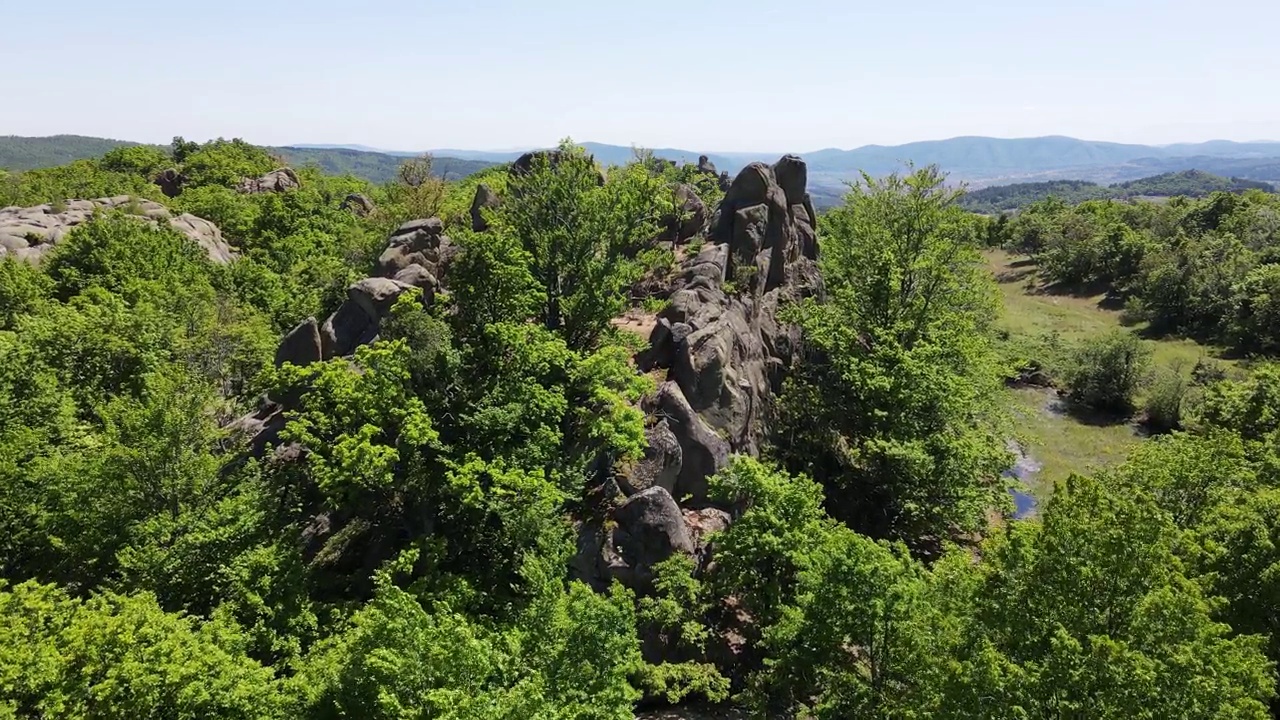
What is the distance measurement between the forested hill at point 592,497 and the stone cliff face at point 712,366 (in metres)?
0.20

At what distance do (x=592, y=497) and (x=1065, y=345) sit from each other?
72412 mm

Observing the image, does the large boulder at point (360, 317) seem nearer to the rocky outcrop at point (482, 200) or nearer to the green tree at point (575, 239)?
the green tree at point (575, 239)

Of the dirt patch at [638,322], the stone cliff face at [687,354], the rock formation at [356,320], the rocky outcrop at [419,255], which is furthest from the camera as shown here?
the dirt patch at [638,322]

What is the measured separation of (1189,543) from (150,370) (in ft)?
152

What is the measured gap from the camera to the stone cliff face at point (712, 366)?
27.3m

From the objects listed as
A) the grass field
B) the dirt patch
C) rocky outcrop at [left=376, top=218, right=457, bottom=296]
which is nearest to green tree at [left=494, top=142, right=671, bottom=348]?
the dirt patch

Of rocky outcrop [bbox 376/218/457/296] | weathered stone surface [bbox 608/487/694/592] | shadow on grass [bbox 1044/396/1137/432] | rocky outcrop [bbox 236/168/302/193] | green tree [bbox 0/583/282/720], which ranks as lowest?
shadow on grass [bbox 1044/396/1137/432]

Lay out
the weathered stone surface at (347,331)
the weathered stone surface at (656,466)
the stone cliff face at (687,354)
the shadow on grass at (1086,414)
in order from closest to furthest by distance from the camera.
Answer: the stone cliff face at (687,354), the weathered stone surface at (656,466), the weathered stone surface at (347,331), the shadow on grass at (1086,414)

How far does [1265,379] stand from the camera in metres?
39.4

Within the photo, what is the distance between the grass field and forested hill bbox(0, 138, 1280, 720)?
11.6 metres

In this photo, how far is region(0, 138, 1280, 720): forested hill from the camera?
1650cm

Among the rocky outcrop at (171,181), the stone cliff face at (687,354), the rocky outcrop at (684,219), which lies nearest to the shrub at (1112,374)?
the stone cliff face at (687,354)

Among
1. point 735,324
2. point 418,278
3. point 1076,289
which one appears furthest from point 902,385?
point 1076,289

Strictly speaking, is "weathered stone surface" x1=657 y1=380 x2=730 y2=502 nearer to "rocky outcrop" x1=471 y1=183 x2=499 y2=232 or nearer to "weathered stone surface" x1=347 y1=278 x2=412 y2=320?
"weathered stone surface" x1=347 y1=278 x2=412 y2=320
